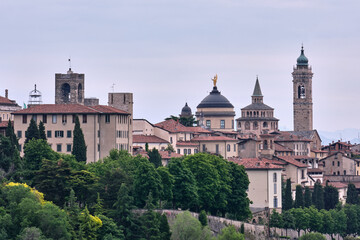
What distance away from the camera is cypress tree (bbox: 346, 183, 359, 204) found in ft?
559

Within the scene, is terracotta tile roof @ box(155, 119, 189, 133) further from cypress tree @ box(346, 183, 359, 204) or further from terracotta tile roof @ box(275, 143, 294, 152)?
cypress tree @ box(346, 183, 359, 204)

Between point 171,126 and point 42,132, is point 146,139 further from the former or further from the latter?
point 42,132

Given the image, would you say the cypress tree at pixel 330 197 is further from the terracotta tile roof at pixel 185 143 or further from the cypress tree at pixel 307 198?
the terracotta tile roof at pixel 185 143

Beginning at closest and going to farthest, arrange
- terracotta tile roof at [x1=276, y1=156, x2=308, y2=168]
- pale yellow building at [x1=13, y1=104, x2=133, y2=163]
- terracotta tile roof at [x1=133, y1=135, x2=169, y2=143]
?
pale yellow building at [x1=13, y1=104, x2=133, y2=163] < terracotta tile roof at [x1=133, y1=135, x2=169, y2=143] < terracotta tile roof at [x1=276, y1=156, x2=308, y2=168]

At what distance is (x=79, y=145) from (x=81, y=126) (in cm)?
937

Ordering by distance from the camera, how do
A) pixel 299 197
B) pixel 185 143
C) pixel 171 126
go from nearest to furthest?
pixel 299 197 < pixel 185 143 < pixel 171 126

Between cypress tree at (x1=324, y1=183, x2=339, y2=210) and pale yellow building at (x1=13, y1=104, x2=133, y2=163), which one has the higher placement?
pale yellow building at (x1=13, y1=104, x2=133, y2=163)

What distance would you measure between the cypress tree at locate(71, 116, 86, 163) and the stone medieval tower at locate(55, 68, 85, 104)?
22112 mm

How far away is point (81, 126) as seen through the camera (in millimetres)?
136875

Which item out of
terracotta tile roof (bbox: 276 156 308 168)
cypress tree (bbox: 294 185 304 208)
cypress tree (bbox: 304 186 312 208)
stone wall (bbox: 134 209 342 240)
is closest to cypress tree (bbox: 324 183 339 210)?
terracotta tile roof (bbox: 276 156 308 168)

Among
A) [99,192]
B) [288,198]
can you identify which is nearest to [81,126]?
[99,192]

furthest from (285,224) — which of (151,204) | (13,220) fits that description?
(13,220)

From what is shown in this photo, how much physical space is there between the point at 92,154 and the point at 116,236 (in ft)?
109

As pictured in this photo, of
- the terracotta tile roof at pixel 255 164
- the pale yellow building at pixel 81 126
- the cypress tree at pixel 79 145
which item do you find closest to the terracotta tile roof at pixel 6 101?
the pale yellow building at pixel 81 126
